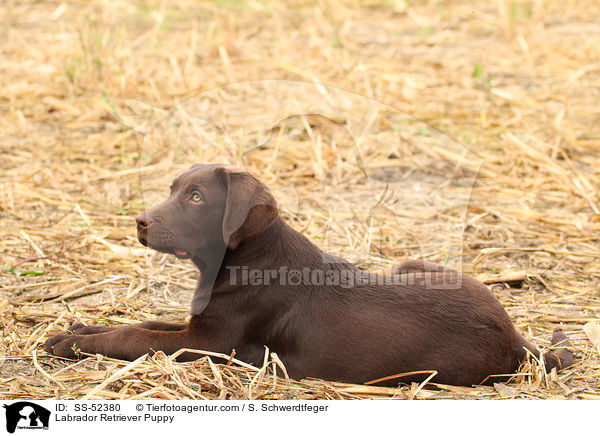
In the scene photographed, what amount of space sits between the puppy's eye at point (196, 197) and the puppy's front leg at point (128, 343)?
25.7 inches

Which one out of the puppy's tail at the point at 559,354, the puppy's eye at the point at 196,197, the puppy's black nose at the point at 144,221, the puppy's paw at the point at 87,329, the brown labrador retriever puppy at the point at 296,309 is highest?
the puppy's eye at the point at 196,197

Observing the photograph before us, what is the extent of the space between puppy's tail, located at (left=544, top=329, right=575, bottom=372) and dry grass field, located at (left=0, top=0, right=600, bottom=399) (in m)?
0.06

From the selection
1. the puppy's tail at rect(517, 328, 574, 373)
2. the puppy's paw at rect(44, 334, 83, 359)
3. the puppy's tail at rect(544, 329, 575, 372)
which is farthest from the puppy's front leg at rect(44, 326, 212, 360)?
the puppy's tail at rect(544, 329, 575, 372)

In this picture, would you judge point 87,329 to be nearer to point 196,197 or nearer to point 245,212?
point 196,197

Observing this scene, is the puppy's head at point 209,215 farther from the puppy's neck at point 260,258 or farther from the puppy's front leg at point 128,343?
the puppy's front leg at point 128,343

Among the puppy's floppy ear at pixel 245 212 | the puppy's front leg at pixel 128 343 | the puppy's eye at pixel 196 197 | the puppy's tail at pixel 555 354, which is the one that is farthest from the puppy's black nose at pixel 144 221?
the puppy's tail at pixel 555 354

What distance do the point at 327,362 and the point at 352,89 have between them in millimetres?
5217

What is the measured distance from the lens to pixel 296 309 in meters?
3.94

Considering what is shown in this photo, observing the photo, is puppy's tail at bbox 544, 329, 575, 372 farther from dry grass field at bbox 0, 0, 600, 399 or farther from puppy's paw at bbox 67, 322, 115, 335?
puppy's paw at bbox 67, 322, 115, 335

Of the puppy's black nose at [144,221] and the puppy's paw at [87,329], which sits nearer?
the puppy's black nose at [144,221]

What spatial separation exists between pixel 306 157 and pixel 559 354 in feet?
11.0

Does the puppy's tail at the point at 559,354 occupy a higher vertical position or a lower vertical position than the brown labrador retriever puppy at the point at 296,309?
lower

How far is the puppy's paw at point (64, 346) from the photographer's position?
3967mm
